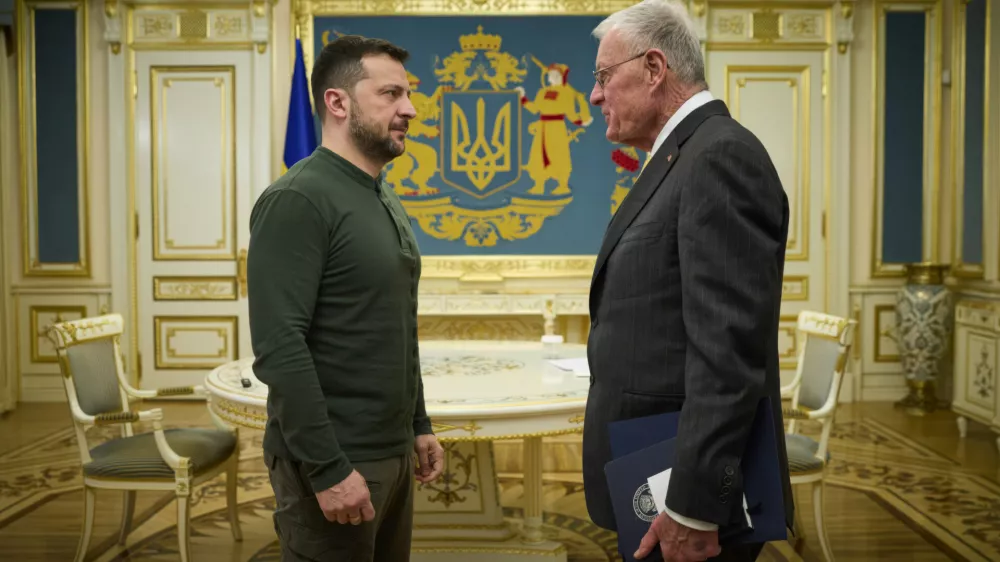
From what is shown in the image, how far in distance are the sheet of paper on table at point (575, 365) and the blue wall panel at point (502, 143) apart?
113 inches

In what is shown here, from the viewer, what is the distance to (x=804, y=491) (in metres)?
3.78

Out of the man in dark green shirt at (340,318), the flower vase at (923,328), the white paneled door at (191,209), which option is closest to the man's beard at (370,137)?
the man in dark green shirt at (340,318)

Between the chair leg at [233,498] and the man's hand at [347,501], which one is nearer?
the man's hand at [347,501]

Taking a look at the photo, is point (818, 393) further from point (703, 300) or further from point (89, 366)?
point (89, 366)

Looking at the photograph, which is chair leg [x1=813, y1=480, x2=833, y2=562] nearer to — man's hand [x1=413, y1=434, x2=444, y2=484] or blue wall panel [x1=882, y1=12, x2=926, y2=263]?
man's hand [x1=413, y1=434, x2=444, y2=484]

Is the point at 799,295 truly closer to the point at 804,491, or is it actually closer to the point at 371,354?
the point at 804,491

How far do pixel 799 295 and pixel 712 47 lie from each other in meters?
1.82

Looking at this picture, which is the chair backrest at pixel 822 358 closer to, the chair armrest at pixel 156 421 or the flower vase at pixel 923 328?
the chair armrest at pixel 156 421

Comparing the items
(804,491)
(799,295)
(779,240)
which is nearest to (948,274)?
(799,295)

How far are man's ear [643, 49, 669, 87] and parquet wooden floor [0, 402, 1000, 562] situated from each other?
2.05 metres

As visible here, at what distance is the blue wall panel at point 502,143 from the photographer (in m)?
5.92

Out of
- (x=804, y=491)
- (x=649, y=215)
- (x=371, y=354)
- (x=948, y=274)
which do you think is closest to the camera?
(x=649, y=215)

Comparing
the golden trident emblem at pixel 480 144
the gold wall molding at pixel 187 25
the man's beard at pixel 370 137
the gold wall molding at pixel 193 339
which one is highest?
the gold wall molding at pixel 187 25

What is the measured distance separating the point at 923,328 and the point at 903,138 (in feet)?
4.47
